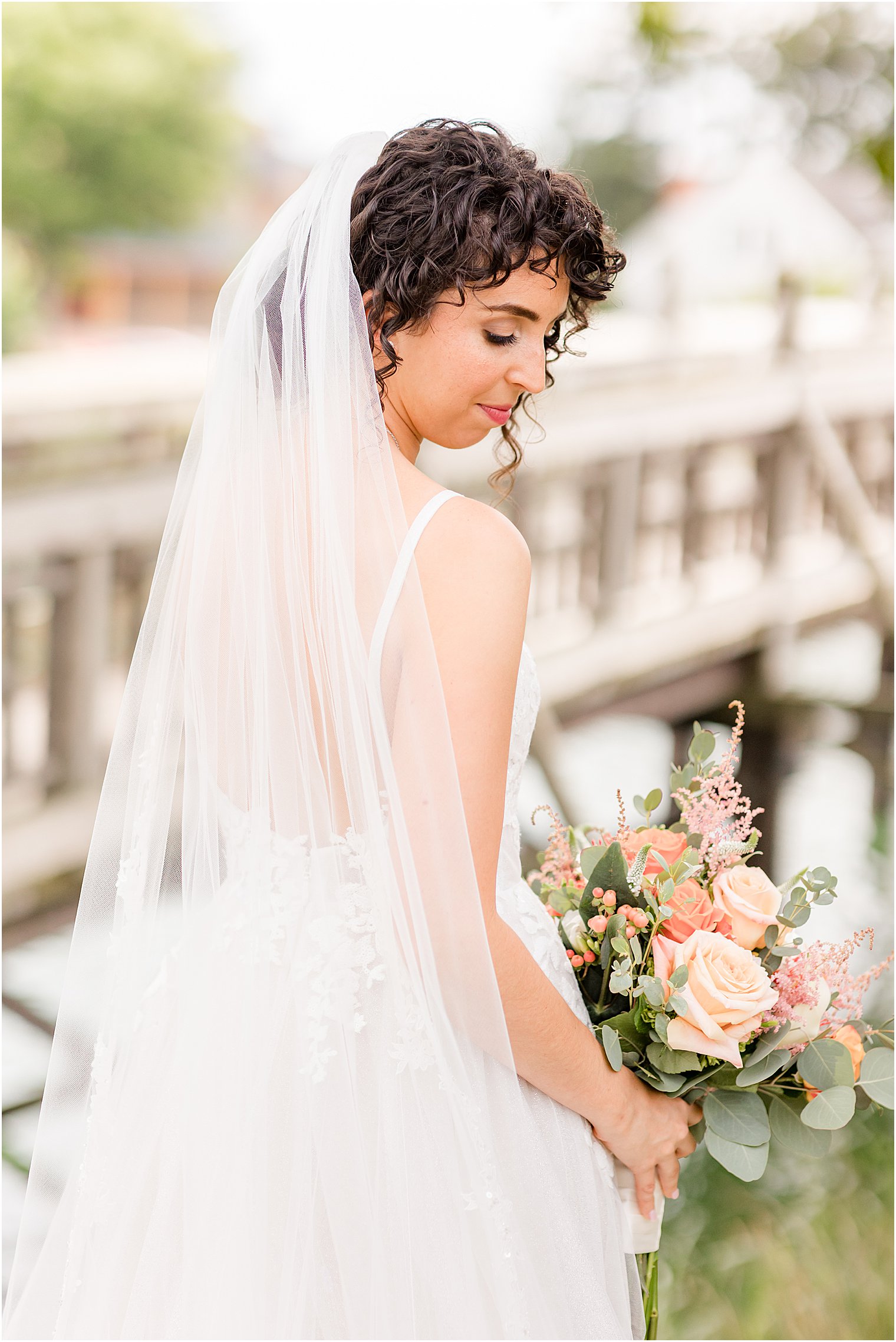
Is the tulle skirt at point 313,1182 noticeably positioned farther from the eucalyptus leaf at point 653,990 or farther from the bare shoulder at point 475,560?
the bare shoulder at point 475,560

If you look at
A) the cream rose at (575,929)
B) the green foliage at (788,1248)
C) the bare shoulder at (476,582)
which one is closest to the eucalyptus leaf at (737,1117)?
the cream rose at (575,929)

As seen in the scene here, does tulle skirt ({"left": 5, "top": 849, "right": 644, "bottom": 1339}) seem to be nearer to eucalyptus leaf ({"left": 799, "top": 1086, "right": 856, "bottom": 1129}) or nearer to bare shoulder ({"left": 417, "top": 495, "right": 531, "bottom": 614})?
eucalyptus leaf ({"left": 799, "top": 1086, "right": 856, "bottom": 1129})

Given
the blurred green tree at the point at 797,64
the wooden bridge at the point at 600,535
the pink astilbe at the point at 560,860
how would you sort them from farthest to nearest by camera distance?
the blurred green tree at the point at 797,64
the wooden bridge at the point at 600,535
the pink astilbe at the point at 560,860

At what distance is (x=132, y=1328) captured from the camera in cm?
120

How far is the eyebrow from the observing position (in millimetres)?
1262

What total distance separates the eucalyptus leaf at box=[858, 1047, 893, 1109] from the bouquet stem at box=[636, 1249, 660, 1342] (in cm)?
33

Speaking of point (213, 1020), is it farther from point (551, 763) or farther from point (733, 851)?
point (551, 763)

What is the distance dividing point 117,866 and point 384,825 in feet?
1.33

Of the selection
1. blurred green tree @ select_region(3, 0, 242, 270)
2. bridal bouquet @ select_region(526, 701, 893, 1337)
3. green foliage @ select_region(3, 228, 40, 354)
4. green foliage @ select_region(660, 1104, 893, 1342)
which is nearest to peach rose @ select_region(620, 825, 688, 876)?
bridal bouquet @ select_region(526, 701, 893, 1337)

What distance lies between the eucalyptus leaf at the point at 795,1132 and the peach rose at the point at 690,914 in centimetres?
25

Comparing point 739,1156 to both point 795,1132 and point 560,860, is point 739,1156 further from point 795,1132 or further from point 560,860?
point 560,860

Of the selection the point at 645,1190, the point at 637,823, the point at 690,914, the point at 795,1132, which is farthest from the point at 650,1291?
the point at 637,823

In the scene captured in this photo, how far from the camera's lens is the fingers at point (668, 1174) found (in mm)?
1386

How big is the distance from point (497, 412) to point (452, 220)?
221 millimetres
